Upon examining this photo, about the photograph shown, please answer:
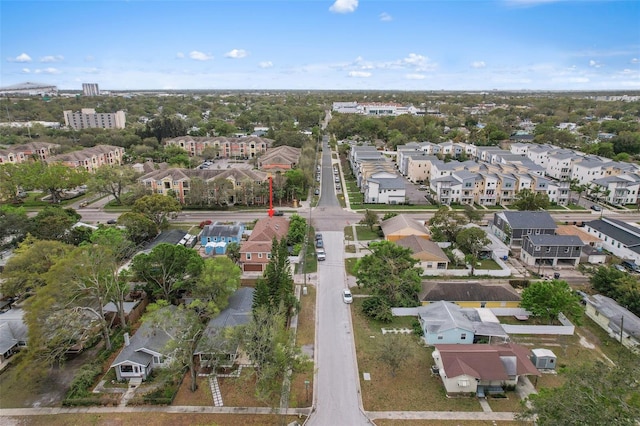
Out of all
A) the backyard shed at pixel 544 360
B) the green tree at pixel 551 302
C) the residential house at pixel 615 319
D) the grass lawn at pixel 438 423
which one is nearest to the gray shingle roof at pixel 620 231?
the residential house at pixel 615 319

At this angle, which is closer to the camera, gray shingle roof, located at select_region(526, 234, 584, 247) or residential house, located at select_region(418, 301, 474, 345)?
residential house, located at select_region(418, 301, 474, 345)

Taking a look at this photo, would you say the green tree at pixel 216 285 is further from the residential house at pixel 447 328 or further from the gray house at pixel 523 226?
the gray house at pixel 523 226

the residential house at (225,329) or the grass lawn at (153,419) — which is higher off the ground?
the residential house at (225,329)

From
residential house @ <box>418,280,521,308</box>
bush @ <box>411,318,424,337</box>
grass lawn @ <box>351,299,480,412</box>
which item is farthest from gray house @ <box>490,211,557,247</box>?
grass lawn @ <box>351,299,480,412</box>

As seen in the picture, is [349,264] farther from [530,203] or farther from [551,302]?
[530,203]

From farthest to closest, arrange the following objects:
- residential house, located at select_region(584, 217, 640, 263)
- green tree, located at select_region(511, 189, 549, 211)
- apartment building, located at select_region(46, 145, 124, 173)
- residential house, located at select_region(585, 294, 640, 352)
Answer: apartment building, located at select_region(46, 145, 124, 173), green tree, located at select_region(511, 189, 549, 211), residential house, located at select_region(584, 217, 640, 263), residential house, located at select_region(585, 294, 640, 352)

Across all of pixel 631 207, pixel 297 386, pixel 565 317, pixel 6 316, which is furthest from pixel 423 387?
pixel 631 207

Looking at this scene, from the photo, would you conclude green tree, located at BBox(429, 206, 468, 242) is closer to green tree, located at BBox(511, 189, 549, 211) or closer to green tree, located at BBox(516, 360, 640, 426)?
green tree, located at BBox(511, 189, 549, 211)
